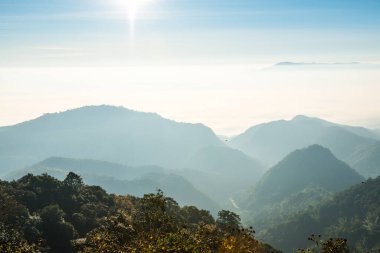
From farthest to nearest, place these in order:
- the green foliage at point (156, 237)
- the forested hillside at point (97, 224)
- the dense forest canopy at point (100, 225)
Answer: the forested hillside at point (97, 224) → the dense forest canopy at point (100, 225) → the green foliage at point (156, 237)

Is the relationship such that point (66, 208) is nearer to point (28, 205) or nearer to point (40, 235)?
point (28, 205)

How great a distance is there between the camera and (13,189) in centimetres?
13300

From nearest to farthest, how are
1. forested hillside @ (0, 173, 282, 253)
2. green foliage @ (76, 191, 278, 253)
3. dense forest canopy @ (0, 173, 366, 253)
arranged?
green foliage @ (76, 191, 278, 253), dense forest canopy @ (0, 173, 366, 253), forested hillside @ (0, 173, 282, 253)

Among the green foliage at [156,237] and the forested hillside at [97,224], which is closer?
the green foliage at [156,237]

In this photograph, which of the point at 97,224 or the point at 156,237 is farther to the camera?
the point at 97,224

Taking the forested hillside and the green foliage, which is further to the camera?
the forested hillside

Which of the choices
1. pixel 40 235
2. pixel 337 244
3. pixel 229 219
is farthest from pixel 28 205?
pixel 337 244

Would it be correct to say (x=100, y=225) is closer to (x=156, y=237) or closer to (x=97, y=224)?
(x=97, y=224)

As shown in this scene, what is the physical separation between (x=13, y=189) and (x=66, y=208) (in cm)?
1710

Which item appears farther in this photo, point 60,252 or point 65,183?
point 65,183

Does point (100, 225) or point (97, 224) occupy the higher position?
point (100, 225)

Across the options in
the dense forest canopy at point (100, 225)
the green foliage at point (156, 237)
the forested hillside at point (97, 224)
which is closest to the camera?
the green foliage at point (156, 237)

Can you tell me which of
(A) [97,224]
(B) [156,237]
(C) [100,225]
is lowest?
(A) [97,224]

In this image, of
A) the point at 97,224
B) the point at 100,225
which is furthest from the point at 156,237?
the point at 97,224
